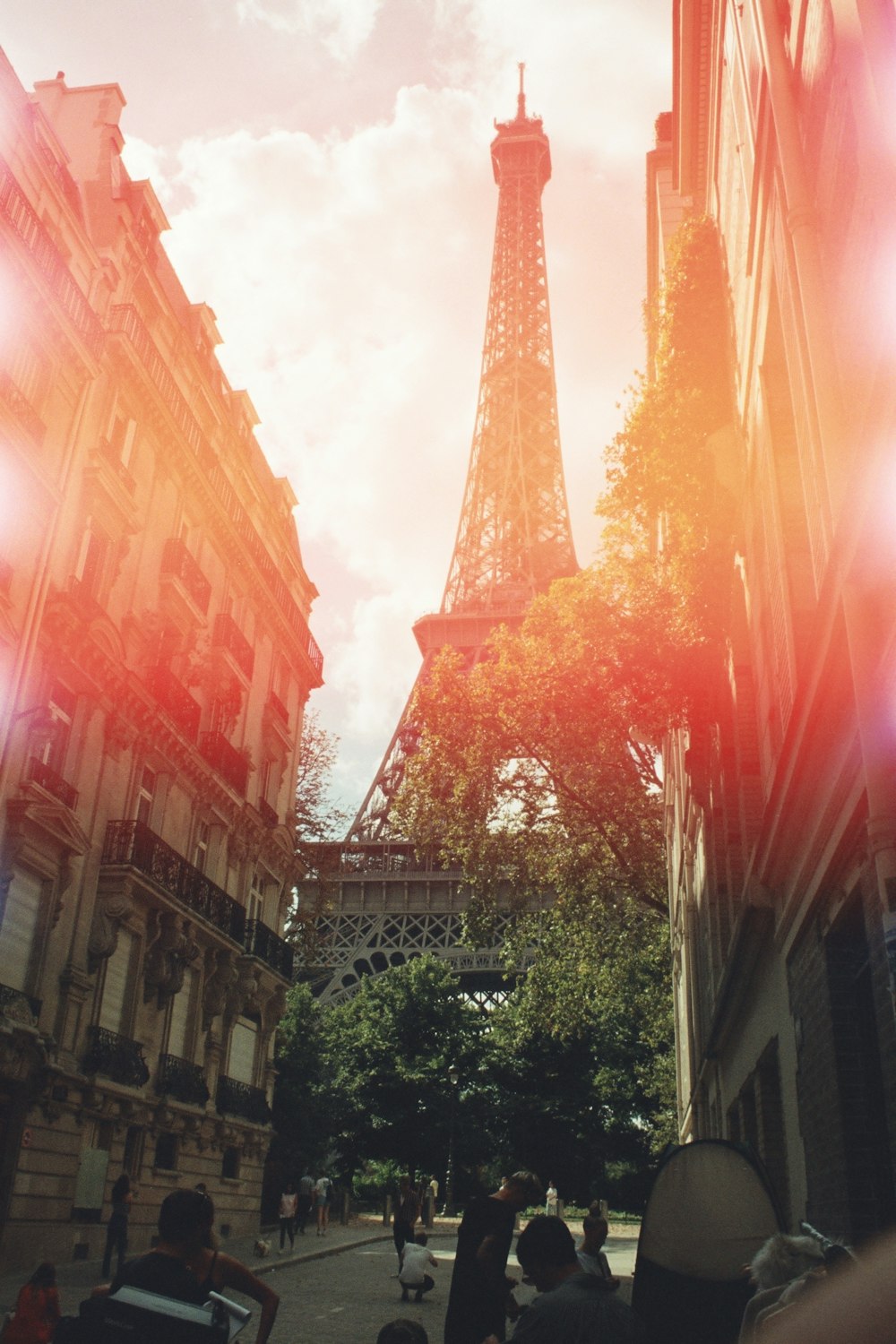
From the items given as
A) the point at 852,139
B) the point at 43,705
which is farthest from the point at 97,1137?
the point at 852,139

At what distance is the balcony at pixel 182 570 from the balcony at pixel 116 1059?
9.23m

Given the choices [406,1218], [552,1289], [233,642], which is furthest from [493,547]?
[552,1289]

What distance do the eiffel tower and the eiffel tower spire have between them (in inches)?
3.7

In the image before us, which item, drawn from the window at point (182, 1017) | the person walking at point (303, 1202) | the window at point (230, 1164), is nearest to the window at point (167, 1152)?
the window at point (182, 1017)

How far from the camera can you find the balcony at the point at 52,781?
17.9 m

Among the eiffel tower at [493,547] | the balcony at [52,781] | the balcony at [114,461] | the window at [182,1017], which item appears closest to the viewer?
the balcony at [52,781]

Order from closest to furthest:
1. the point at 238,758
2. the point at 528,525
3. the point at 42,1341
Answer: the point at 42,1341 < the point at 238,758 < the point at 528,525

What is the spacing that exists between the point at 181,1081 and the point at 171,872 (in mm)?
4267

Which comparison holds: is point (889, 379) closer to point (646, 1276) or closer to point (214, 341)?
point (646, 1276)

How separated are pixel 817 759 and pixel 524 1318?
137 inches

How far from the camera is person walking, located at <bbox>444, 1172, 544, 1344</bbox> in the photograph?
20.6 ft

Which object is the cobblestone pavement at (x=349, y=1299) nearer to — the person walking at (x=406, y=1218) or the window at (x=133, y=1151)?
the person walking at (x=406, y=1218)

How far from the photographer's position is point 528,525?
260 feet

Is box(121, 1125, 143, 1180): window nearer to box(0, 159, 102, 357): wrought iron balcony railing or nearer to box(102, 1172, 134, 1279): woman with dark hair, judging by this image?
box(102, 1172, 134, 1279): woman with dark hair
